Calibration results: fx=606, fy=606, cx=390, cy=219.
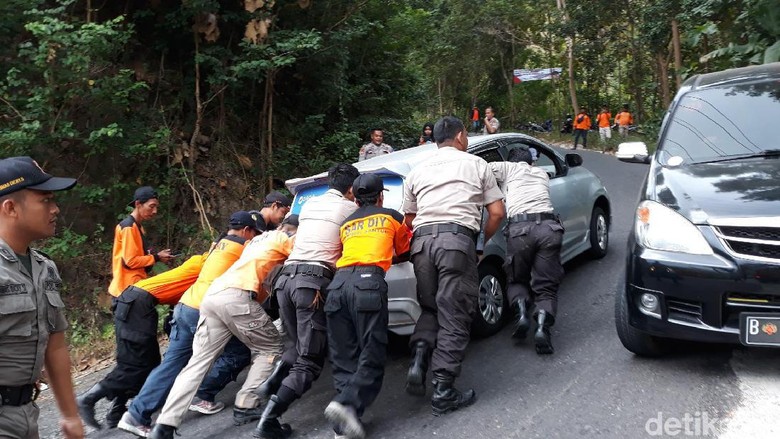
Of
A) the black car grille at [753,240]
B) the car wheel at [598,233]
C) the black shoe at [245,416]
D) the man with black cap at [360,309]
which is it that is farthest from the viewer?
the car wheel at [598,233]

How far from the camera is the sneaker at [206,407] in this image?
4738 mm

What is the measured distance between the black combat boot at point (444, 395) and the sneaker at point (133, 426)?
1.98 m

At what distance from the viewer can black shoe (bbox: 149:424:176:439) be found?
3.94 metres

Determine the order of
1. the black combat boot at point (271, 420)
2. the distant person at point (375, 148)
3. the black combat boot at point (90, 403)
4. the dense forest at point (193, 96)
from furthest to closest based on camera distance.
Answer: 1. the distant person at point (375, 148)
2. the dense forest at point (193, 96)
3. the black combat boot at point (90, 403)
4. the black combat boot at point (271, 420)

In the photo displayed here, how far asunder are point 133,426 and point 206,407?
658 millimetres

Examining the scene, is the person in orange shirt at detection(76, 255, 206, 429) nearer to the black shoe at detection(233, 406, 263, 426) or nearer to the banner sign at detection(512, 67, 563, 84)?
the black shoe at detection(233, 406, 263, 426)

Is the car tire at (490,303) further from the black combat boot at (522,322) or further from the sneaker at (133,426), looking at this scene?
the sneaker at (133,426)

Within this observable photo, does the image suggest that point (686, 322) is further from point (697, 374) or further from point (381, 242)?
point (381, 242)

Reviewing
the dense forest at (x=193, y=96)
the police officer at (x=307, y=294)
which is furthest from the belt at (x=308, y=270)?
the dense forest at (x=193, y=96)

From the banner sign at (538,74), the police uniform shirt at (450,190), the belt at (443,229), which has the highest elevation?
the banner sign at (538,74)

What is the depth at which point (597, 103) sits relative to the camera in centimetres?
3609

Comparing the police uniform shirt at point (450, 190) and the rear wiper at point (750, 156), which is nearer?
the rear wiper at point (750, 156)

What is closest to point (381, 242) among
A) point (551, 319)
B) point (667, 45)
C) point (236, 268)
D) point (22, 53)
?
point (236, 268)

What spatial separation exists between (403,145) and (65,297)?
7413 mm
